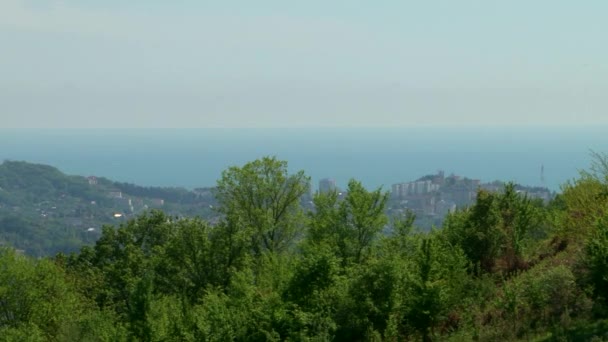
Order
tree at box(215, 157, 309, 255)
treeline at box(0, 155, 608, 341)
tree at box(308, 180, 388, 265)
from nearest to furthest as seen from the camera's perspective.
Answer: treeline at box(0, 155, 608, 341)
tree at box(308, 180, 388, 265)
tree at box(215, 157, 309, 255)

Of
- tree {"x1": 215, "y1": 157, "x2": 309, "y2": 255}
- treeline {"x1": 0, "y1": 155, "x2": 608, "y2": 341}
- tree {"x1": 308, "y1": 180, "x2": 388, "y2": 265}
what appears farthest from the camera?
tree {"x1": 215, "y1": 157, "x2": 309, "y2": 255}

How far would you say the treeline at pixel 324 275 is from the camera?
19875 millimetres

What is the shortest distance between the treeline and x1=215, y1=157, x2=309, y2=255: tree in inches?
2.5

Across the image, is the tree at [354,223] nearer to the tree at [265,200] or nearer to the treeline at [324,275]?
the treeline at [324,275]

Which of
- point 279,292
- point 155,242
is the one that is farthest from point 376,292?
point 155,242

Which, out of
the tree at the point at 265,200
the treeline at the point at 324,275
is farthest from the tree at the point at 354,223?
the tree at the point at 265,200

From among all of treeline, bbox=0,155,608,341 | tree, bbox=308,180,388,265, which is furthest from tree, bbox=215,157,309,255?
tree, bbox=308,180,388,265

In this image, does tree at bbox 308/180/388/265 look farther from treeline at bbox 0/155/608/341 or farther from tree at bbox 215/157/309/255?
tree at bbox 215/157/309/255

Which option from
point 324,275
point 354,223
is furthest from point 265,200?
point 324,275

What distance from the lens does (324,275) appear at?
23359mm

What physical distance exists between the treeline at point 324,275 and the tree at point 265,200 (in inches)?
2.5

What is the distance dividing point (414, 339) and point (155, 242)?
23.4 metres

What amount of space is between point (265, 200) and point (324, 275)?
1384 centimetres

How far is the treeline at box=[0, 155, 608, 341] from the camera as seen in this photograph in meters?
19.9
